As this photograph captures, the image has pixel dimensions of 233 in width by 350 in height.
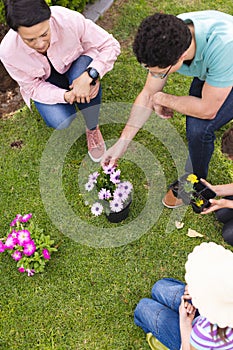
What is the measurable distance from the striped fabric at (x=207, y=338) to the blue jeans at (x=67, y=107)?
170 centimetres

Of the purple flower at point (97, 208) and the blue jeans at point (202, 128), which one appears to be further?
the purple flower at point (97, 208)

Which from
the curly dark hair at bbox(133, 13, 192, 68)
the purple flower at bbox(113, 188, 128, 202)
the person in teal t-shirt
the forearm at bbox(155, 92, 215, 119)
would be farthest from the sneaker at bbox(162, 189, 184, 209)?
the curly dark hair at bbox(133, 13, 192, 68)

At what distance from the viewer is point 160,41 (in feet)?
6.24

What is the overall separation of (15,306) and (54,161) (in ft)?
3.59

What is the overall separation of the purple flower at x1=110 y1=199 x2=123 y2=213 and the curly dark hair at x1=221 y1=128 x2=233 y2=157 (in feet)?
3.30

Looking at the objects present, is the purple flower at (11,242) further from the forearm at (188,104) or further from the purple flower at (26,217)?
the forearm at (188,104)

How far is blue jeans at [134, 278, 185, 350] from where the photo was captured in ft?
7.37

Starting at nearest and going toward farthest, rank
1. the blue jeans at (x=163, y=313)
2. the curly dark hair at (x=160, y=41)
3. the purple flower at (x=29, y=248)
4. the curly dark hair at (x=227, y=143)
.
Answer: the curly dark hair at (x=160, y=41)
the blue jeans at (x=163, y=313)
the purple flower at (x=29, y=248)
the curly dark hair at (x=227, y=143)

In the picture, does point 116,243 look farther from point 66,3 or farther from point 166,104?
point 66,3

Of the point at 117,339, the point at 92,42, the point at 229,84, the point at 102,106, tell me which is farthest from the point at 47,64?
the point at 117,339

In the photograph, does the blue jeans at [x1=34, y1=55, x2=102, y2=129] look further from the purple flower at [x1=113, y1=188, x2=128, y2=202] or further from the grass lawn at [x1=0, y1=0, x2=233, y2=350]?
the purple flower at [x1=113, y1=188, x2=128, y2=202]

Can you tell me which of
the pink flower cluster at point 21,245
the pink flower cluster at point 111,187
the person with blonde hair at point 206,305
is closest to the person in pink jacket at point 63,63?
the pink flower cluster at point 111,187

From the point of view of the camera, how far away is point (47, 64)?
283cm

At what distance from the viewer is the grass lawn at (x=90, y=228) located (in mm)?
2609
